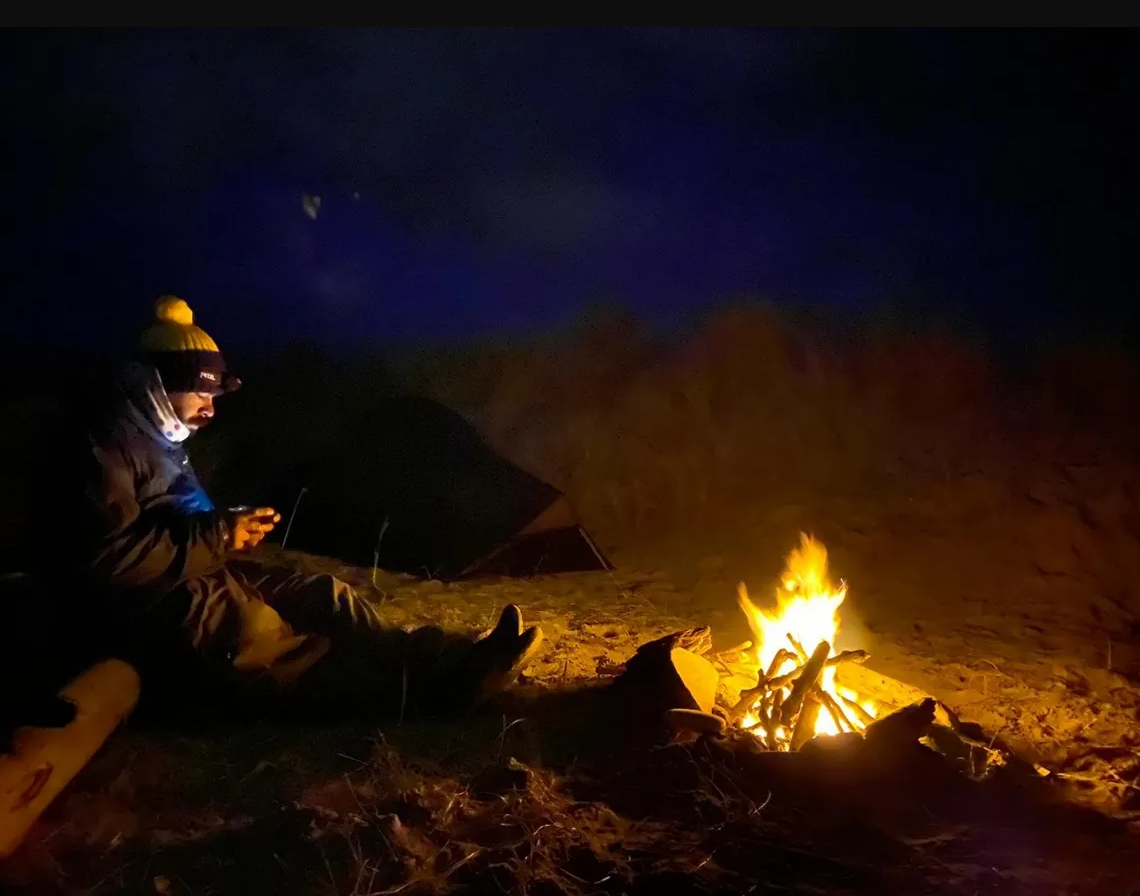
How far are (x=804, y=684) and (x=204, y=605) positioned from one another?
263cm

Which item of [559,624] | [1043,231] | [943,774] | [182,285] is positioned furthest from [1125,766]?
[182,285]

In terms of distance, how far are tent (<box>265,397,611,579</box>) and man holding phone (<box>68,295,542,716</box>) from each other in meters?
2.40

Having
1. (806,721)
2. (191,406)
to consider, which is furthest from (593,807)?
(191,406)

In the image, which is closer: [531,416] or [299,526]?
[299,526]

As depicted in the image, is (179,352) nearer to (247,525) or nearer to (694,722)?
(247,525)

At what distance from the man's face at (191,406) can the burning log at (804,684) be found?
3.03m

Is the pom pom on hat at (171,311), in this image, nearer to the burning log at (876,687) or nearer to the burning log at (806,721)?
the burning log at (806,721)

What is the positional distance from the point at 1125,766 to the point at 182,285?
31.3 ft

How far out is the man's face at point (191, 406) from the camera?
3707mm

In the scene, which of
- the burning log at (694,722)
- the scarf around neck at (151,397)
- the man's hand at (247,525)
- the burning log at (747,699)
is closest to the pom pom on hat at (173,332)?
the scarf around neck at (151,397)

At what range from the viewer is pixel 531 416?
9.00 metres

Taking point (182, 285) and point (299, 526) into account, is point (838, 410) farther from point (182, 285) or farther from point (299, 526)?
point (182, 285)

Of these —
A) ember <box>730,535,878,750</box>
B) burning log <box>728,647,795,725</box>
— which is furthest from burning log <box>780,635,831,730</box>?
burning log <box>728,647,795,725</box>

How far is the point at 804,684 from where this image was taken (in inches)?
136
